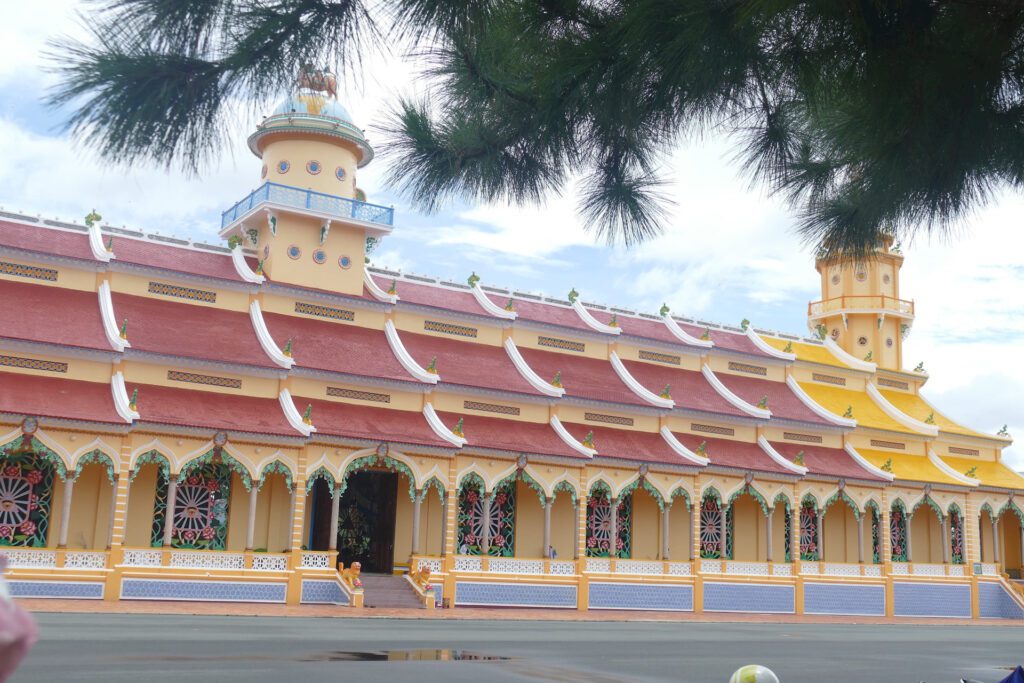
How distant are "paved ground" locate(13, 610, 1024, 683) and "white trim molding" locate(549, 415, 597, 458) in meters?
7.16

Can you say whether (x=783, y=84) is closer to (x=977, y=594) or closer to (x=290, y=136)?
(x=290, y=136)

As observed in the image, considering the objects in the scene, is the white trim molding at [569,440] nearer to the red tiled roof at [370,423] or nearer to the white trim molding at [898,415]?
the red tiled roof at [370,423]

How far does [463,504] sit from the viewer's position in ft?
93.2

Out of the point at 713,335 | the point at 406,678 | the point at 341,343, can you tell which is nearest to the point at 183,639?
the point at 406,678

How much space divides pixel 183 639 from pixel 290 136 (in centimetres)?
1869

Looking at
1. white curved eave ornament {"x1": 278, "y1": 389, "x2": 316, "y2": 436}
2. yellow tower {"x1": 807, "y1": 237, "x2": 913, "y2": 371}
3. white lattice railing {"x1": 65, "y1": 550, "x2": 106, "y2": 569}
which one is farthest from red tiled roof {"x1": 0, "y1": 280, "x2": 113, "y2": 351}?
yellow tower {"x1": 807, "y1": 237, "x2": 913, "y2": 371}

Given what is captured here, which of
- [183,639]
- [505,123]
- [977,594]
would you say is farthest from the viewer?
[977,594]

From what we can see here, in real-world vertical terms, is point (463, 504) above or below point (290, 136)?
below

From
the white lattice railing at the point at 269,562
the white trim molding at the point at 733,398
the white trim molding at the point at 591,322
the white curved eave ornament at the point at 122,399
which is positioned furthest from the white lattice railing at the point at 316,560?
the white trim molding at the point at 733,398

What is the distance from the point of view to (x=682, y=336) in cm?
3584

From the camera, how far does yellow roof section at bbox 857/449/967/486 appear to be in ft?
118

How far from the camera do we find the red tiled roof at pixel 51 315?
75.2 ft

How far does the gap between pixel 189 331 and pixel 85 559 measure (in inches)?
245

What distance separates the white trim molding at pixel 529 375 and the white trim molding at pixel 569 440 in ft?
2.61
